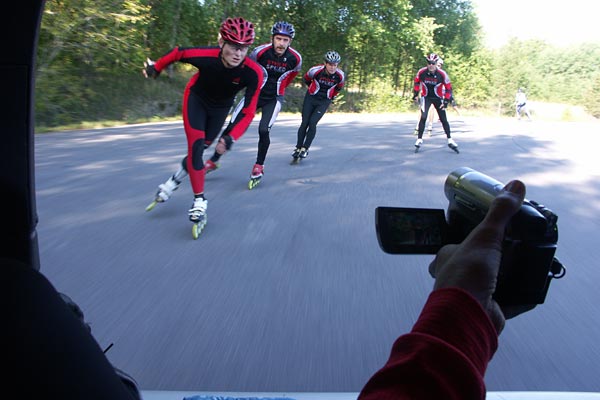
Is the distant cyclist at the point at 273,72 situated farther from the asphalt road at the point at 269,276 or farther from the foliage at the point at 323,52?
the foliage at the point at 323,52

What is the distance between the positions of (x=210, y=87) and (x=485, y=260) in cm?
490

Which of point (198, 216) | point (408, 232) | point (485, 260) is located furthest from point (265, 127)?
point (485, 260)

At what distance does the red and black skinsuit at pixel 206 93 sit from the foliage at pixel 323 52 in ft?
7.66

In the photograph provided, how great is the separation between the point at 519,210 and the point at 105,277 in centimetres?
349

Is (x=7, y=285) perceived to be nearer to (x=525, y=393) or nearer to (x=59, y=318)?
(x=59, y=318)

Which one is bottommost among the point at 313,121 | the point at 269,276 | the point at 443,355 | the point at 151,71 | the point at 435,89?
the point at 269,276

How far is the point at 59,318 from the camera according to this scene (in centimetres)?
96

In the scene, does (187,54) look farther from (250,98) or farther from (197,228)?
(197,228)

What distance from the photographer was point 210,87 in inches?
215

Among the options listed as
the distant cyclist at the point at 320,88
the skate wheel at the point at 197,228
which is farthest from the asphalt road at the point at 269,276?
the distant cyclist at the point at 320,88

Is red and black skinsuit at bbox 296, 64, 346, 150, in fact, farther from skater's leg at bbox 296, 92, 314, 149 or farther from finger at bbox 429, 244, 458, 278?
finger at bbox 429, 244, 458, 278

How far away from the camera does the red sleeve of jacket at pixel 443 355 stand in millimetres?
774

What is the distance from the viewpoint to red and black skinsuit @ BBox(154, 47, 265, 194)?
523 cm

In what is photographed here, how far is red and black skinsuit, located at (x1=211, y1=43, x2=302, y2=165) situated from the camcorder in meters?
6.49
